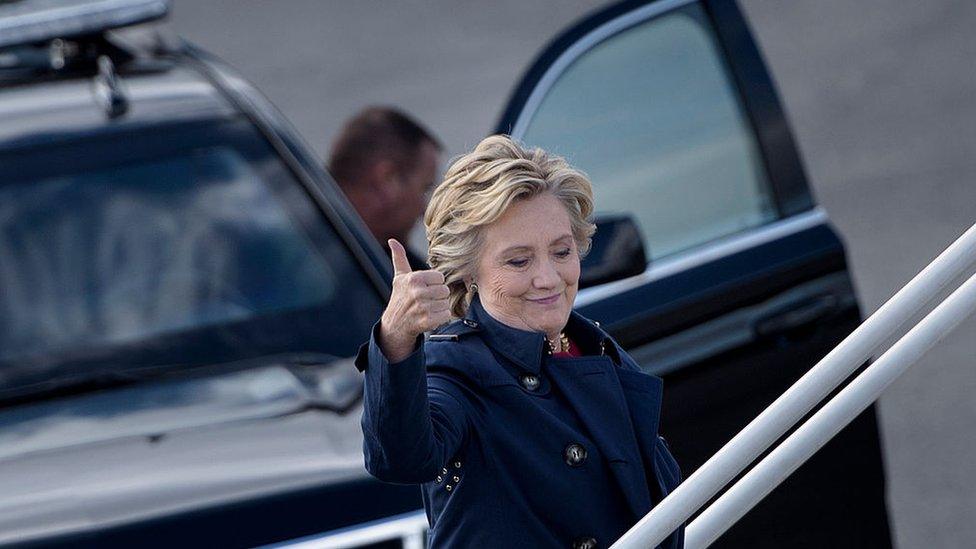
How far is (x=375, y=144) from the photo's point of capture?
15.1 ft

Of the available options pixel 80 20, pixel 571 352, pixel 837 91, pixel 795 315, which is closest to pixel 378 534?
pixel 571 352

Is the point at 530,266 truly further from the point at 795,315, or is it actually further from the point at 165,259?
the point at 795,315

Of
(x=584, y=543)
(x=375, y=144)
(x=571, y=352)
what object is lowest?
(x=584, y=543)

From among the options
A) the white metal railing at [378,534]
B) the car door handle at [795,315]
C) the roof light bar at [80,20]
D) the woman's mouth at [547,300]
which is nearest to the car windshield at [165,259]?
the roof light bar at [80,20]

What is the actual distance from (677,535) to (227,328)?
4.96 feet

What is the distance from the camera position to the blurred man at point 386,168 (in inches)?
179

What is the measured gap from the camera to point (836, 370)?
1.94m

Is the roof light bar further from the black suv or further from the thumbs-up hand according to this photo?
the thumbs-up hand

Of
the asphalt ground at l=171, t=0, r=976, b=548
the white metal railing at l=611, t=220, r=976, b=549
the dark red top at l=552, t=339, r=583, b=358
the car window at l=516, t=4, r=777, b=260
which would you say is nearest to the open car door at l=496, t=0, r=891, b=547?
the car window at l=516, t=4, r=777, b=260

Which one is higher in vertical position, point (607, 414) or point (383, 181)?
point (383, 181)

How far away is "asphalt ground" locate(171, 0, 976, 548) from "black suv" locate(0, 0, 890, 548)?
1.96 meters

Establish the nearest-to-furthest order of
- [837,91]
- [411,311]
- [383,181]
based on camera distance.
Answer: [411,311] → [383,181] → [837,91]

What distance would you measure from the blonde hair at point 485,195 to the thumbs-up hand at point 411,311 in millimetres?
139

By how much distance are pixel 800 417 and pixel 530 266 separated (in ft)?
1.08
